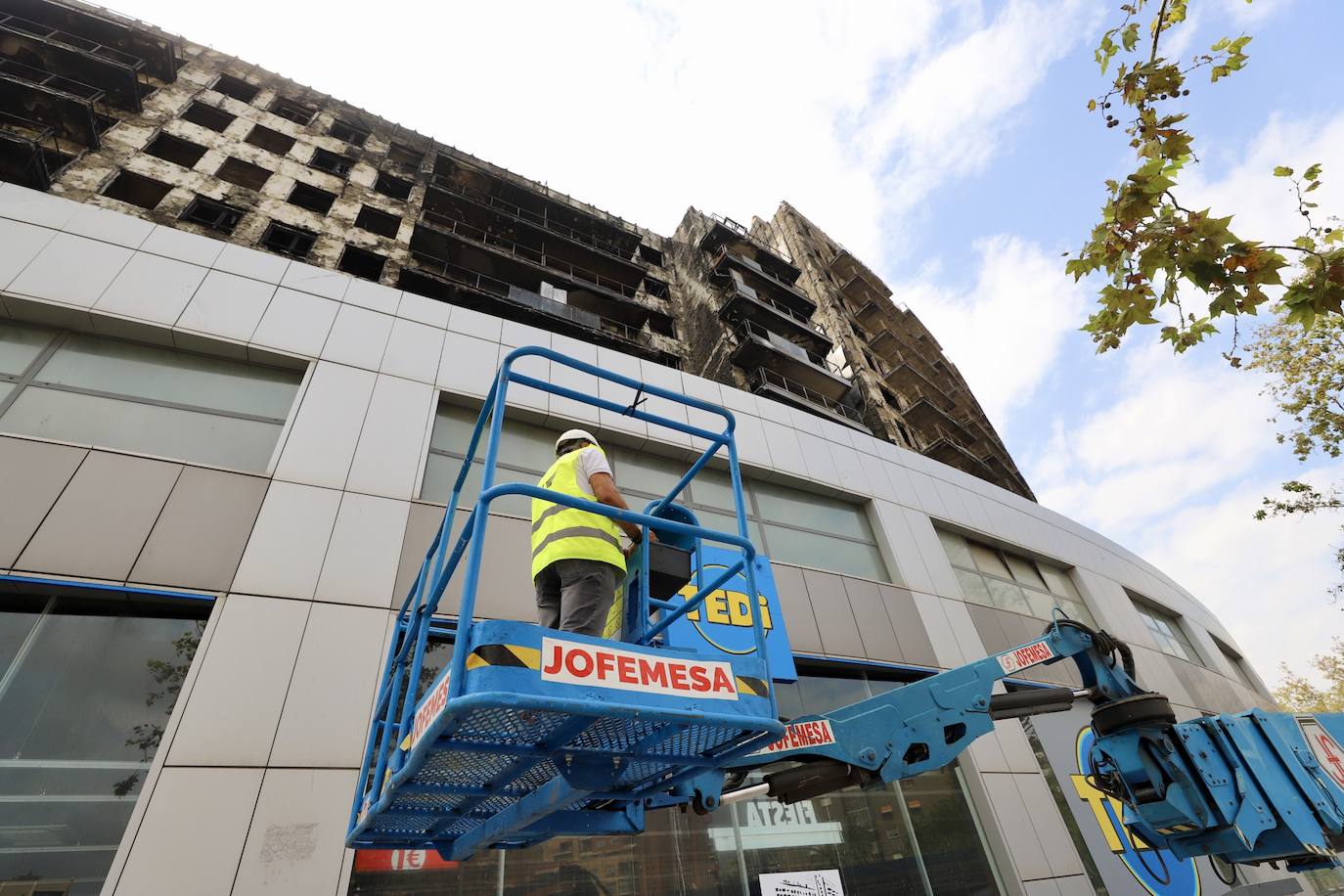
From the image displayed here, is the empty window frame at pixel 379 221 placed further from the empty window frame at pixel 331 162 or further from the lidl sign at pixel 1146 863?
the lidl sign at pixel 1146 863

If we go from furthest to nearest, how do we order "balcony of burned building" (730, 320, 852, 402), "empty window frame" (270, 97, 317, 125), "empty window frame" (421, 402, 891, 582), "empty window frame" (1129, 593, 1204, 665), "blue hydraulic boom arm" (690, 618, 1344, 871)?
"balcony of burned building" (730, 320, 852, 402) < "empty window frame" (270, 97, 317, 125) < "empty window frame" (1129, 593, 1204, 665) < "empty window frame" (421, 402, 891, 582) < "blue hydraulic boom arm" (690, 618, 1344, 871)

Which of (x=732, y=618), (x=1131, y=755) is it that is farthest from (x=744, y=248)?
(x=1131, y=755)

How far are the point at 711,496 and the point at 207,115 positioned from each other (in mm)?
20918

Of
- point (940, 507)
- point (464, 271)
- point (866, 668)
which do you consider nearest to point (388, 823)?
point (866, 668)

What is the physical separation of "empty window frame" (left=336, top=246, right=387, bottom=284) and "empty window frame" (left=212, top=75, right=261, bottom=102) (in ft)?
27.6

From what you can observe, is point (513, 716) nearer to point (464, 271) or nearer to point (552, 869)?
point (552, 869)

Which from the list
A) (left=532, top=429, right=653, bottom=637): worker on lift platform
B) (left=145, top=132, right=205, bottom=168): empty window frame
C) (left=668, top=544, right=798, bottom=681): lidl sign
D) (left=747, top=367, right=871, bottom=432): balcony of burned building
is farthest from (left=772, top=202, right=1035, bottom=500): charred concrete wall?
(left=145, top=132, right=205, bottom=168): empty window frame

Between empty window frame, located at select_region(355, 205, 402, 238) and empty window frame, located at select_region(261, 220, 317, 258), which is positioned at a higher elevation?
empty window frame, located at select_region(355, 205, 402, 238)

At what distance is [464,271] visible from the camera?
21266mm

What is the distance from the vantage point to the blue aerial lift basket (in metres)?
2.01

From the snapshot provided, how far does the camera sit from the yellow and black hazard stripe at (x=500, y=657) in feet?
6.56

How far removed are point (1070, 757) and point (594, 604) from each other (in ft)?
39.5

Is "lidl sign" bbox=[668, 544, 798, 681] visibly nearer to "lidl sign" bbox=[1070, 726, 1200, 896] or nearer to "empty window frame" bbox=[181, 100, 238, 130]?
"lidl sign" bbox=[1070, 726, 1200, 896]

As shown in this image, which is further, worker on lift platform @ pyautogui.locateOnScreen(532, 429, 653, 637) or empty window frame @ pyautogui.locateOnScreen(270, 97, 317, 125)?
empty window frame @ pyautogui.locateOnScreen(270, 97, 317, 125)
